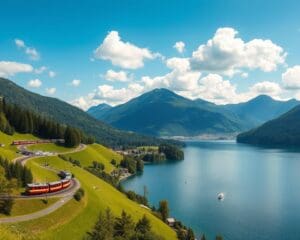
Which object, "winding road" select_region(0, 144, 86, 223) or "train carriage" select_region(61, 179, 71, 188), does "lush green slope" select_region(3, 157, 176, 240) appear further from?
"train carriage" select_region(61, 179, 71, 188)

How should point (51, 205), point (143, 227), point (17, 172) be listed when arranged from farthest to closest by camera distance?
point (17, 172) < point (143, 227) < point (51, 205)

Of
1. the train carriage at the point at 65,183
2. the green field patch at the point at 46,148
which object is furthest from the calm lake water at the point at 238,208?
the green field patch at the point at 46,148

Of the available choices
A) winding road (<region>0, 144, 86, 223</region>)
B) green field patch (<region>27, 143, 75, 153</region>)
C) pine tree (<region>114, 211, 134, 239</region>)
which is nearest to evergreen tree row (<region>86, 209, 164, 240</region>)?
pine tree (<region>114, 211, 134, 239</region>)

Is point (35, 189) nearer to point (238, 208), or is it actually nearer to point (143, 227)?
point (143, 227)

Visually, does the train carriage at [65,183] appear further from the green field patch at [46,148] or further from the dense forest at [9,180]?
the green field patch at [46,148]

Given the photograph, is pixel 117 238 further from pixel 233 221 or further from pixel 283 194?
pixel 283 194

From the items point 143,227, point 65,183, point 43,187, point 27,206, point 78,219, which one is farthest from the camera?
point 65,183

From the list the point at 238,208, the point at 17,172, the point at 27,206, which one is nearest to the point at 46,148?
the point at 17,172

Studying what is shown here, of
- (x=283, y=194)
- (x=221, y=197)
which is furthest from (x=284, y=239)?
(x=283, y=194)

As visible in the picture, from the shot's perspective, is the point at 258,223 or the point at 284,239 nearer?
the point at 284,239
